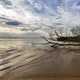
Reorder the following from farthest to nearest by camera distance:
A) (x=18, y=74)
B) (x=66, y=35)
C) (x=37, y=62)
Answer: (x=66, y=35) < (x=37, y=62) < (x=18, y=74)

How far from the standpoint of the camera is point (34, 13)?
2.06m

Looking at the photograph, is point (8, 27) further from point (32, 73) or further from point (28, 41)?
point (32, 73)

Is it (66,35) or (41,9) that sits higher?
(41,9)

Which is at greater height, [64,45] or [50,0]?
[50,0]

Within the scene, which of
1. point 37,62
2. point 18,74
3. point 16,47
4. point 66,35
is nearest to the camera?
point 18,74

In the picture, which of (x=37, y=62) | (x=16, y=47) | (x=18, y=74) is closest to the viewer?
(x=18, y=74)

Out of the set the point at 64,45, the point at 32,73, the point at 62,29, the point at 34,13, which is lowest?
the point at 32,73

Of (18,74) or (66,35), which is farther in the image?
(66,35)

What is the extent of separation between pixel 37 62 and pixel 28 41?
437 mm

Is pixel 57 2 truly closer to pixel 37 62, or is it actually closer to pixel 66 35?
pixel 66 35

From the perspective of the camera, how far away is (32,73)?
4.42 ft

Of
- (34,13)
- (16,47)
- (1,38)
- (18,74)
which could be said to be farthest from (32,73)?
(34,13)

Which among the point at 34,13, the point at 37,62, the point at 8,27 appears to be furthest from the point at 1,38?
the point at 37,62

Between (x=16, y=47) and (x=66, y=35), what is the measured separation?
19.2 inches
